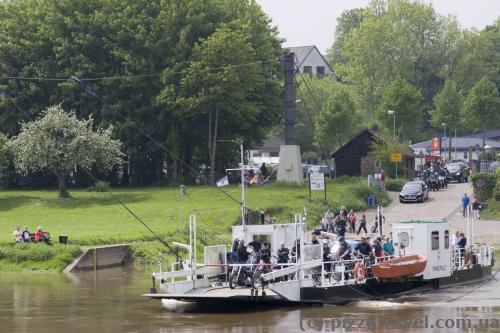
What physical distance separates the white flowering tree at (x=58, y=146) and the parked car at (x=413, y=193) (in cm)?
1902

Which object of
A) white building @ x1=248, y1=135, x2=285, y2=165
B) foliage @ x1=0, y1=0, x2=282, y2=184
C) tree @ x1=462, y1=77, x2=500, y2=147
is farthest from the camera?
white building @ x1=248, y1=135, x2=285, y2=165

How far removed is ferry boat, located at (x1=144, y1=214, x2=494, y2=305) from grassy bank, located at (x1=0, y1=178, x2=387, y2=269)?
1164 centimetres

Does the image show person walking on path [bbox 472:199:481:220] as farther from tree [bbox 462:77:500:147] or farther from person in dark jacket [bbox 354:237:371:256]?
tree [bbox 462:77:500:147]

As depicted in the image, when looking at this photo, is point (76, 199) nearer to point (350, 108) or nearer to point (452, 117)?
point (350, 108)

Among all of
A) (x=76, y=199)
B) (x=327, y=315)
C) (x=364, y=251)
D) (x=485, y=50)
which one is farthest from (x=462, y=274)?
(x=485, y=50)

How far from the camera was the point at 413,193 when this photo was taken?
2825 inches

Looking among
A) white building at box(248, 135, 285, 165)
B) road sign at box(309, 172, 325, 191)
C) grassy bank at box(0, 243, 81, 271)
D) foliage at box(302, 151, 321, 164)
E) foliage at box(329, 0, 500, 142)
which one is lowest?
grassy bank at box(0, 243, 81, 271)

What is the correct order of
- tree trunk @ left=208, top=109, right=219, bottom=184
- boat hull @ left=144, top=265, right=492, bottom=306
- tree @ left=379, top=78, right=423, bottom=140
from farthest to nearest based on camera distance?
tree @ left=379, top=78, right=423, bottom=140, tree trunk @ left=208, top=109, right=219, bottom=184, boat hull @ left=144, top=265, right=492, bottom=306

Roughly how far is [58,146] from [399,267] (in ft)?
123

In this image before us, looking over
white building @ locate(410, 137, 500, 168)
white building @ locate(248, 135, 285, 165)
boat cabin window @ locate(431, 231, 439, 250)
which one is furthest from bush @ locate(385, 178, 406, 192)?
white building @ locate(248, 135, 285, 165)

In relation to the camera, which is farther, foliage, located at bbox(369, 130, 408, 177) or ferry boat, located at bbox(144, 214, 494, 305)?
foliage, located at bbox(369, 130, 408, 177)

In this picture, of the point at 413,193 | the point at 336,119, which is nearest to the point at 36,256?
the point at 413,193

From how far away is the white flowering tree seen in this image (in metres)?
71.5

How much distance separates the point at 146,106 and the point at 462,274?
144ft
